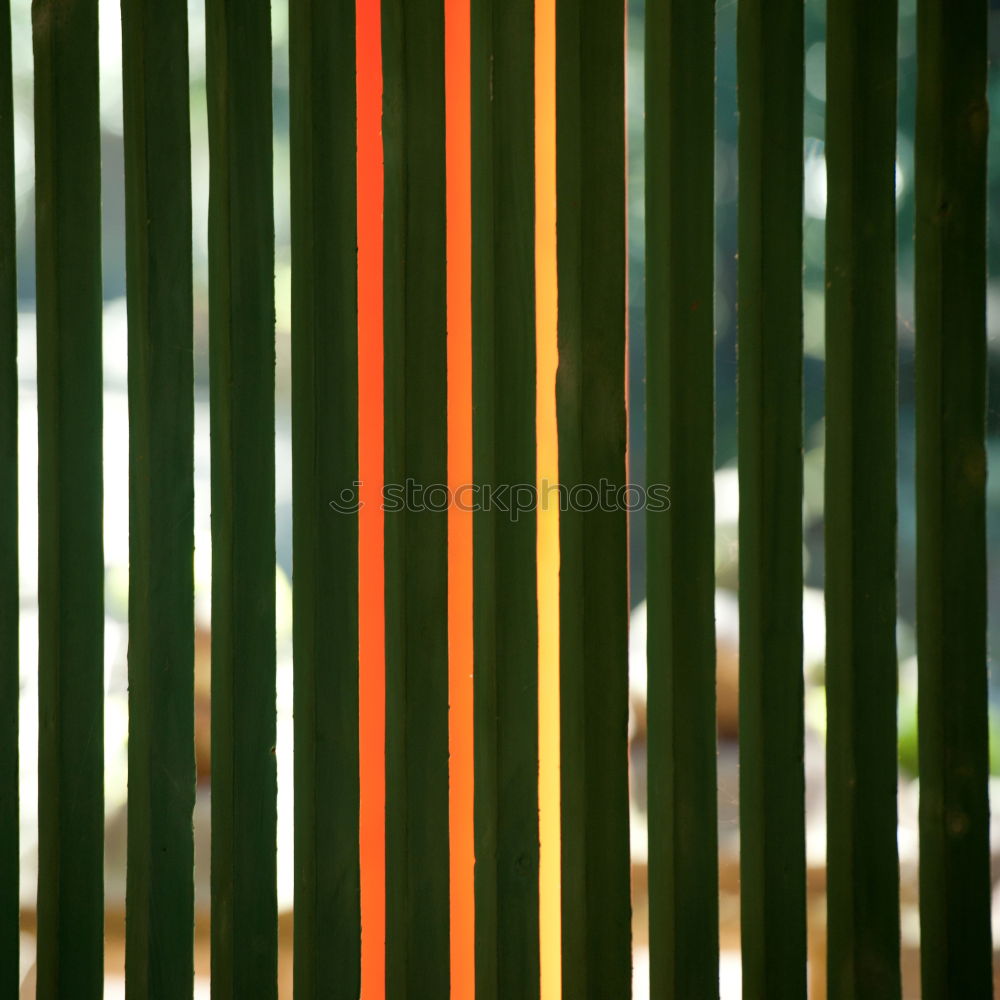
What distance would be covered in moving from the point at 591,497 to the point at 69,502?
85 cm

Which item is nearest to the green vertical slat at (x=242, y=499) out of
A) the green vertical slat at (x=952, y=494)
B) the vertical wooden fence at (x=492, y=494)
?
the vertical wooden fence at (x=492, y=494)

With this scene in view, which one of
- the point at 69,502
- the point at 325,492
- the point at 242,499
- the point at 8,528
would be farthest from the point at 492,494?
the point at 8,528

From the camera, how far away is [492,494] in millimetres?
1400

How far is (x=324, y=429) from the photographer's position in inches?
55.1

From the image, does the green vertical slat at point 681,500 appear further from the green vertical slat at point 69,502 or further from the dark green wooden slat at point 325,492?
the green vertical slat at point 69,502

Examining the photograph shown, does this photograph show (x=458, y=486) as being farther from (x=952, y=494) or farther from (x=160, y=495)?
(x=952, y=494)

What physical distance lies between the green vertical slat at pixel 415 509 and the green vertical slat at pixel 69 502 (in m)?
0.48

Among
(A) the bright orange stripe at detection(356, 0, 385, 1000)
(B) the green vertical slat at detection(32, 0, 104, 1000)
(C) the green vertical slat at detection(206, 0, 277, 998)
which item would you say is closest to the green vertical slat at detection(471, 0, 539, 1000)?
(A) the bright orange stripe at detection(356, 0, 385, 1000)

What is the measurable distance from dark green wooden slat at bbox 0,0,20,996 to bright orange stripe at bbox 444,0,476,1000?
0.72 metres

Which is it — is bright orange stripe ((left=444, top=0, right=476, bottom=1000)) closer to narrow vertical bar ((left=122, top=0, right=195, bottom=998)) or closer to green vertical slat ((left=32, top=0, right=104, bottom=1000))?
narrow vertical bar ((left=122, top=0, right=195, bottom=998))

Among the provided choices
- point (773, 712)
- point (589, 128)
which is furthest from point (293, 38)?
point (773, 712)

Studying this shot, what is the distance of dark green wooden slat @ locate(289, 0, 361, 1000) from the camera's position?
139 centimetres

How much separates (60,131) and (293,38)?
16.1 inches

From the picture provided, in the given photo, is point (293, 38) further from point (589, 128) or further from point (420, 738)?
point (420, 738)
